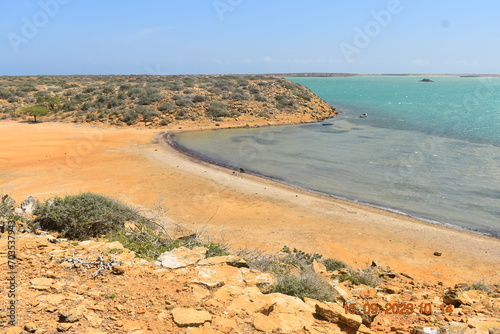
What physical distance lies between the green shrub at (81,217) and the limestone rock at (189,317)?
3668mm

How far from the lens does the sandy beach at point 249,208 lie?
8562 millimetres

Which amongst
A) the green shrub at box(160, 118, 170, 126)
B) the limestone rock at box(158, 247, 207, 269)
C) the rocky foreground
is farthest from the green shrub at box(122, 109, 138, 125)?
the limestone rock at box(158, 247, 207, 269)

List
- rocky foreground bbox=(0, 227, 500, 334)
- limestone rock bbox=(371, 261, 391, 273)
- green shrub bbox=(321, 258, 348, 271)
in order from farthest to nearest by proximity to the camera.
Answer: limestone rock bbox=(371, 261, 391, 273), green shrub bbox=(321, 258, 348, 271), rocky foreground bbox=(0, 227, 500, 334)

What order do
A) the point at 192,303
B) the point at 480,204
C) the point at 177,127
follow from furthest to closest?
the point at 177,127
the point at 480,204
the point at 192,303

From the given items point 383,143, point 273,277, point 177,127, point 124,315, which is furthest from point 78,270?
point 177,127

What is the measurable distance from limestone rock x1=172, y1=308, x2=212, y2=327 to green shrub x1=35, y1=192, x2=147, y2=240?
3668 millimetres

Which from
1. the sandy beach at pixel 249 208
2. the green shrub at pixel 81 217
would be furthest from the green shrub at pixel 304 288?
the green shrub at pixel 81 217

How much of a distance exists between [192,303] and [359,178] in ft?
40.9

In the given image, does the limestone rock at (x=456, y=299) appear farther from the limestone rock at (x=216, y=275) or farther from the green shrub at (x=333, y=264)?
the limestone rock at (x=216, y=275)

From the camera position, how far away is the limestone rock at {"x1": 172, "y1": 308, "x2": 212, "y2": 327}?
3.79 metres

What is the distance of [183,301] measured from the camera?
4.20m

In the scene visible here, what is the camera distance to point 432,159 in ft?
A: 60.5

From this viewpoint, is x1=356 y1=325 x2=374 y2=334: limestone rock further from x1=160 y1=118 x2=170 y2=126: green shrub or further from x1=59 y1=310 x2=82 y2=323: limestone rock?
x1=160 y1=118 x2=170 y2=126: green shrub

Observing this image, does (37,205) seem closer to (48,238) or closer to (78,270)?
(48,238)
